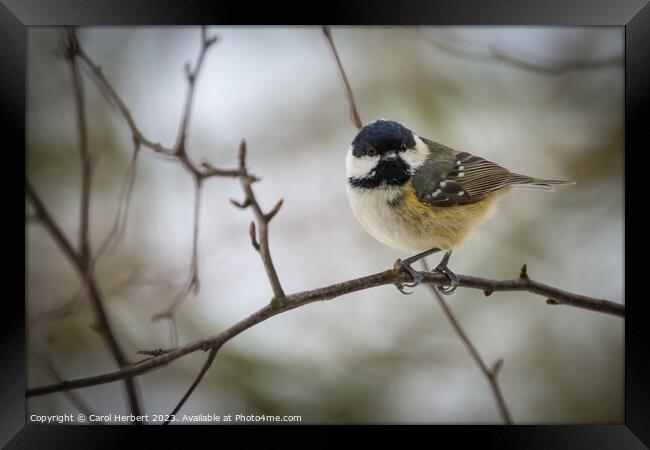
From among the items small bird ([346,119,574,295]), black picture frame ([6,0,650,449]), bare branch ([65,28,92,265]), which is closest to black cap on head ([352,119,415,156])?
small bird ([346,119,574,295])

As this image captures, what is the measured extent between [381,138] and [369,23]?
394 mm

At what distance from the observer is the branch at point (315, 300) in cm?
146

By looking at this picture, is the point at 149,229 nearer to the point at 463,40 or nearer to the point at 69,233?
the point at 69,233

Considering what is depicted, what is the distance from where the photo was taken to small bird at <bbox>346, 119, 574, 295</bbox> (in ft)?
6.40

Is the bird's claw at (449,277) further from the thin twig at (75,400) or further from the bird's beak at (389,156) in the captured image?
the thin twig at (75,400)

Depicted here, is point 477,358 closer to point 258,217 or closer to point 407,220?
point 407,220

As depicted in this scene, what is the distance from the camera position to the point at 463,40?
248 centimetres

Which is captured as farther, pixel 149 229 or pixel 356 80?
pixel 356 80

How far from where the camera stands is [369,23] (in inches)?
78.7

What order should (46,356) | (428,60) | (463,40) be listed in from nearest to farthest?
(46,356) → (463,40) → (428,60)

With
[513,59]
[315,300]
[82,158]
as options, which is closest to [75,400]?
[82,158]

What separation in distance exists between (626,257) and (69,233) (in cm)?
199

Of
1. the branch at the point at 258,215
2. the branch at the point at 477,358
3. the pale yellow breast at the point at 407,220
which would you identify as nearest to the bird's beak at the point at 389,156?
the pale yellow breast at the point at 407,220

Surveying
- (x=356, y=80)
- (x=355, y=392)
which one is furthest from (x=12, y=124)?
(x=355, y=392)
